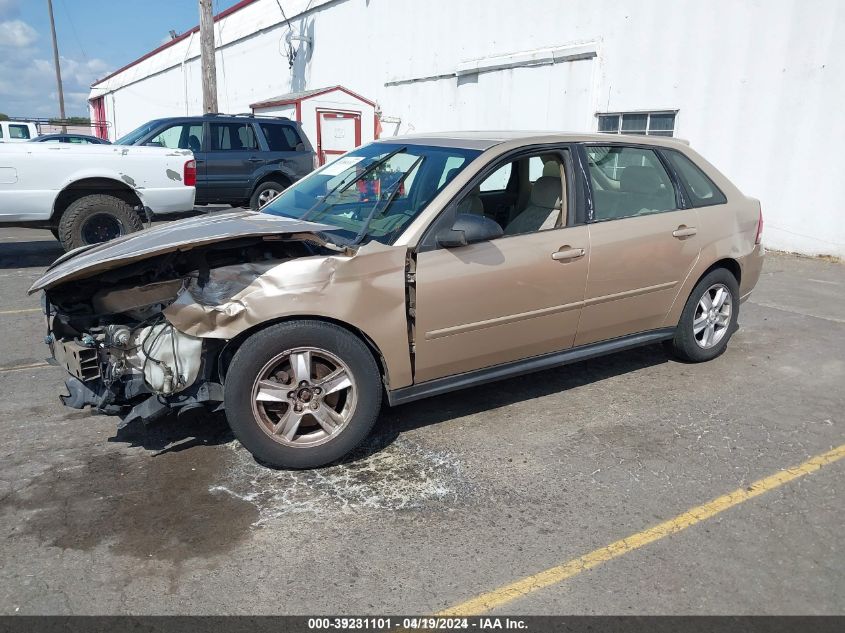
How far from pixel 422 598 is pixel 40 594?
1.47 meters

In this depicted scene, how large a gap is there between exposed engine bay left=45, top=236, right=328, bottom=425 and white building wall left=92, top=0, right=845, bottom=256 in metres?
8.85

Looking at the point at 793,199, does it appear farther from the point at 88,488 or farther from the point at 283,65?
the point at 283,65

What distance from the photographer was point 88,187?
8.20 m

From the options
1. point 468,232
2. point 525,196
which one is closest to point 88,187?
point 525,196

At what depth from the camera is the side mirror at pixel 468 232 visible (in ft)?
11.8

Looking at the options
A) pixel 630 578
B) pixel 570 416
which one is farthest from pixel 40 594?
pixel 570 416

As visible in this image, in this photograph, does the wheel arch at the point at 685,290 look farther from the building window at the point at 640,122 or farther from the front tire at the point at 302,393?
the building window at the point at 640,122

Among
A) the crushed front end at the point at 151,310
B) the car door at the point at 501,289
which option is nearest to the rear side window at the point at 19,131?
the crushed front end at the point at 151,310

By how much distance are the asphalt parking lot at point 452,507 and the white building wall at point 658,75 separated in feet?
20.5

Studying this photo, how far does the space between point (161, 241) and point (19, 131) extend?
24427mm

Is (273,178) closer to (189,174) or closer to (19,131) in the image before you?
(189,174)

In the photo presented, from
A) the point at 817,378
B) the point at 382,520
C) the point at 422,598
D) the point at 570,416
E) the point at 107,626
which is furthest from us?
the point at 817,378

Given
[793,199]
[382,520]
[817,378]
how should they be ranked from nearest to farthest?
[382,520] < [817,378] < [793,199]

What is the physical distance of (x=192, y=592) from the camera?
2604mm
